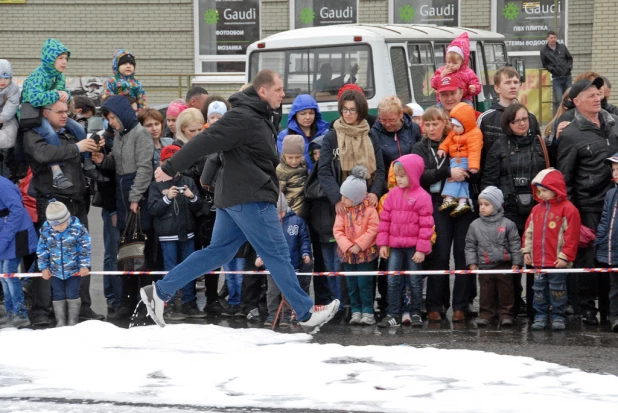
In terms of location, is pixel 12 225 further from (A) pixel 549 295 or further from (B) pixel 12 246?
(A) pixel 549 295

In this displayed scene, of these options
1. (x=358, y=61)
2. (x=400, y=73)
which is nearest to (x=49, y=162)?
(x=358, y=61)

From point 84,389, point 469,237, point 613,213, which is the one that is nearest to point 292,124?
point 469,237

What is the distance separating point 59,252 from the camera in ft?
31.0

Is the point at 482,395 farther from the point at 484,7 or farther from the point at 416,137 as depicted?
the point at 484,7

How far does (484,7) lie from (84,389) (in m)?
17.5

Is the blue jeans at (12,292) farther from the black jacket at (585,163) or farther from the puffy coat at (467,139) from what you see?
the black jacket at (585,163)

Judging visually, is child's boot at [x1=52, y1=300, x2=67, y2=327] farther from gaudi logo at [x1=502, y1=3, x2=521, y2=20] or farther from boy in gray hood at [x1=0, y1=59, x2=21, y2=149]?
gaudi logo at [x1=502, y1=3, x2=521, y2=20]

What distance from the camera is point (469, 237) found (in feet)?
30.9

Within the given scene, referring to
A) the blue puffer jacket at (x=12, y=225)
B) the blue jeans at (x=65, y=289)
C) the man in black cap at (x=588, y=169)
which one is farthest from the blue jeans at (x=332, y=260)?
the blue puffer jacket at (x=12, y=225)

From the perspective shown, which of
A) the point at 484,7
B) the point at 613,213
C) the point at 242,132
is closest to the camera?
the point at 242,132

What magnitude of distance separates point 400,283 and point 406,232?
1.54 feet

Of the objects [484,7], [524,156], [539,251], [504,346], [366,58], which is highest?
[484,7]

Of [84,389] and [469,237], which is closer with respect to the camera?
[84,389]

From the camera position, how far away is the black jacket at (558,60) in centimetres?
2136
